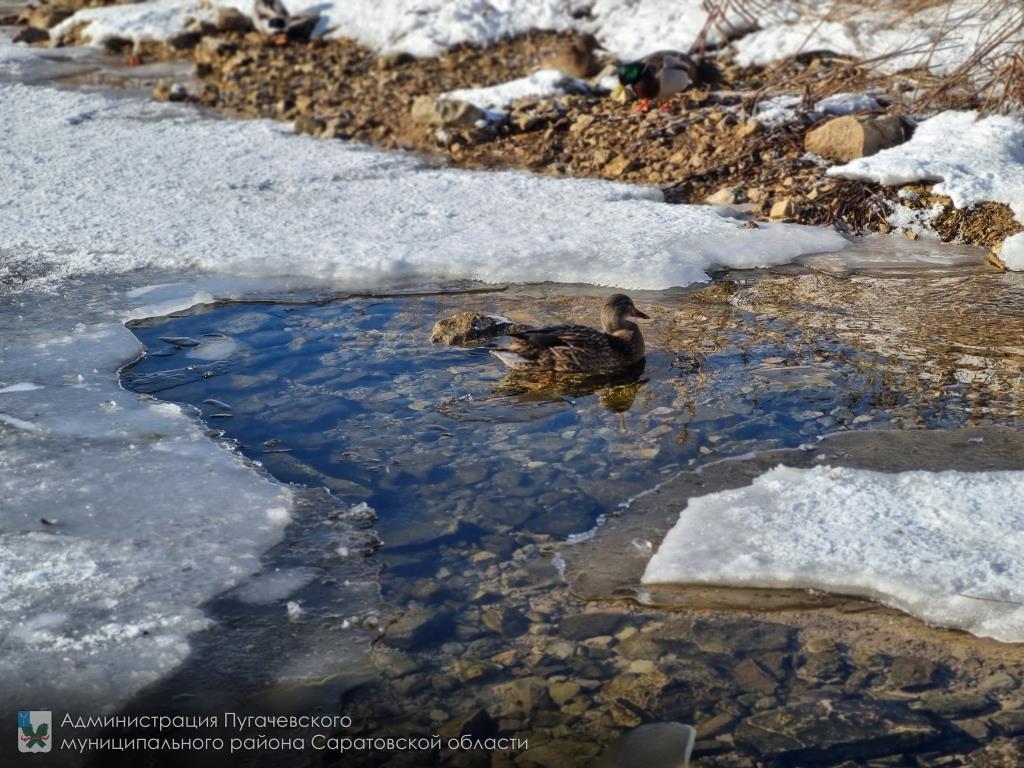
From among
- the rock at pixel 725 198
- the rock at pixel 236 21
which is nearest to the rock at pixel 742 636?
the rock at pixel 725 198

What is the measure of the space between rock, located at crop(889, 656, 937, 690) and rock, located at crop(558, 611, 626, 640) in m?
0.89

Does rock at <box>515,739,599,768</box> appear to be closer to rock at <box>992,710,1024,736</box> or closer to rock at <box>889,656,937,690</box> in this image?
rock at <box>889,656,937,690</box>

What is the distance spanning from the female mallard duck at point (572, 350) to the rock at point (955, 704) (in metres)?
2.80

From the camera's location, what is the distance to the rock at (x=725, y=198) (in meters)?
8.45

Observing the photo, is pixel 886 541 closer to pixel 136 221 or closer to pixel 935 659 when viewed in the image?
pixel 935 659

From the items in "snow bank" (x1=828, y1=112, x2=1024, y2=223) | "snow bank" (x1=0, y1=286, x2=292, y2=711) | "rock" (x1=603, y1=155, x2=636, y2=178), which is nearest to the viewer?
"snow bank" (x1=0, y1=286, x2=292, y2=711)

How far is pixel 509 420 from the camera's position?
5418 millimetres

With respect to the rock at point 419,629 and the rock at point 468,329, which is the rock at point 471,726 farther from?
the rock at point 468,329

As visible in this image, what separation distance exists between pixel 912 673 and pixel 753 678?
50 centimetres

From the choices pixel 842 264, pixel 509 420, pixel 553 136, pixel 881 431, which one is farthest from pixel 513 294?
pixel 553 136

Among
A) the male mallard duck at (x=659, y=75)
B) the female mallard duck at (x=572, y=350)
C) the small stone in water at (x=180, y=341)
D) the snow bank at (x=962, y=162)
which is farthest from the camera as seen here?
the male mallard duck at (x=659, y=75)

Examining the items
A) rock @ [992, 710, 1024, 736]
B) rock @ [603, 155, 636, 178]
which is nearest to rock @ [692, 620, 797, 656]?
rock @ [992, 710, 1024, 736]

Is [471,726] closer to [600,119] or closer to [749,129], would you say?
[749,129]

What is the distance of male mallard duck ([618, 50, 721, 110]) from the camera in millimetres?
10031
